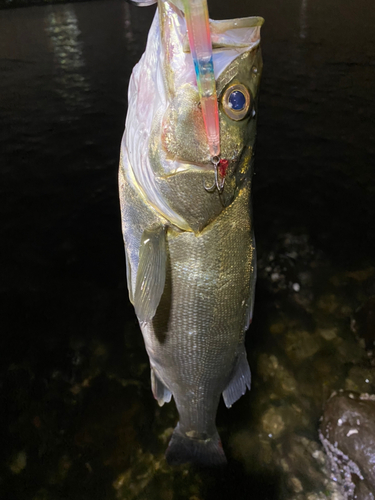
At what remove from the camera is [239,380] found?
1980 mm

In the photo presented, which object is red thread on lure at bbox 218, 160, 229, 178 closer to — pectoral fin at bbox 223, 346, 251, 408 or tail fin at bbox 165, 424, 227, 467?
pectoral fin at bbox 223, 346, 251, 408

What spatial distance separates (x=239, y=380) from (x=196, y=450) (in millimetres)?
707

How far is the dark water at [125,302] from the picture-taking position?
2.99 meters

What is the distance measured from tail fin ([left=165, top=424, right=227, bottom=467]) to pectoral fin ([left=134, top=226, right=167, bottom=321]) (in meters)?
1.24

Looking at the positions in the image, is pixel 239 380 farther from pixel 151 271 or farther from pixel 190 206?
pixel 190 206

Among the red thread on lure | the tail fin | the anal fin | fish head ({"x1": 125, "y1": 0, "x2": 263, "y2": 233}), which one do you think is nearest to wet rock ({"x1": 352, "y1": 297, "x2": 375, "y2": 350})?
the tail fin

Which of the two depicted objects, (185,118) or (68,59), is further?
(68,59)

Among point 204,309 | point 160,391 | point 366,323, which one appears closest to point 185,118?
point 204,309

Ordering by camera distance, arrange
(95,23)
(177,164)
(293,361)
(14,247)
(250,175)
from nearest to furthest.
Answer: (177,164) → (250,175) → (293,361) → (14,247) → (95,23)

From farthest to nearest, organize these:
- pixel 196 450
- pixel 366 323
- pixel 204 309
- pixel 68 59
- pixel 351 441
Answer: pixel 68 59 < pixel 366 323 < pixel 351 441 < pixel 196 450 < pixel 204 309

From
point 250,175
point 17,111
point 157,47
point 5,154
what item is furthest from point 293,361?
point 17,111

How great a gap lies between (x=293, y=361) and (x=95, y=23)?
34548mm

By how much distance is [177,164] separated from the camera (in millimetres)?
1393

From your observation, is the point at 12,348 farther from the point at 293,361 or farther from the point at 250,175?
the point at 250,175
